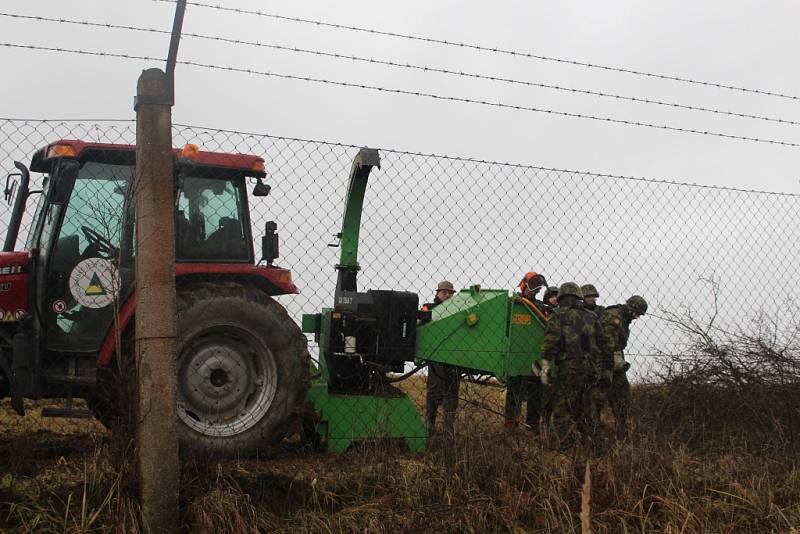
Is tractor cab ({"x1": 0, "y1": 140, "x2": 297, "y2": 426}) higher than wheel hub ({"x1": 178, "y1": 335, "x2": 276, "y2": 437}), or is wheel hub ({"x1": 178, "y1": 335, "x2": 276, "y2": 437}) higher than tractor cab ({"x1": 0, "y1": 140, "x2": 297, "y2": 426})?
tractor cab ({"x1": 0, "y1": 140, "x2": 297, "y2": 426})

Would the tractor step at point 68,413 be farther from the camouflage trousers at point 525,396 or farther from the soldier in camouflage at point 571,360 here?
the soldier in camouflage at point 571,360

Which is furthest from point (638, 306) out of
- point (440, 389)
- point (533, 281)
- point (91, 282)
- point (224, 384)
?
point (91, 282)

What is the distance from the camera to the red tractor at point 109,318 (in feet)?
19.4

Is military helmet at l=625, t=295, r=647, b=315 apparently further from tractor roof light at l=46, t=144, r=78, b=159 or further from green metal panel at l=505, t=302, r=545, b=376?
tractor roof light at l=46, t=144, r=78, b=159

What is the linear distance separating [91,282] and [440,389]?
3.61 m

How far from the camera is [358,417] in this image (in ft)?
22.0

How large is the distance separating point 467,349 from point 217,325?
2.60 m

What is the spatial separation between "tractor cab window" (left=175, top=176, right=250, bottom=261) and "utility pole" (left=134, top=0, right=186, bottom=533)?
2.44 meters

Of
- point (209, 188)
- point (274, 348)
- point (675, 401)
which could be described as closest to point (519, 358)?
point (675, 401)

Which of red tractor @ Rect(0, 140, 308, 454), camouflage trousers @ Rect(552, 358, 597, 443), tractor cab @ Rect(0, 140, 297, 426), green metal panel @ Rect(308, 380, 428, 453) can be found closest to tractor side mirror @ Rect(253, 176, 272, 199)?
tractor cab @ Rect(0, 140, 297, 426)

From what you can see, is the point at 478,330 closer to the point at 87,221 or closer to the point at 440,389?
the point at 440,389

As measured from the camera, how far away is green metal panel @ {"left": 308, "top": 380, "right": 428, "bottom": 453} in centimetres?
664

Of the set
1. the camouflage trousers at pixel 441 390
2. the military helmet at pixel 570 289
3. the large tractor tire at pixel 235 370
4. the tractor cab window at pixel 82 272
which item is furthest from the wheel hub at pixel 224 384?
the military helmet at pixel 570 289

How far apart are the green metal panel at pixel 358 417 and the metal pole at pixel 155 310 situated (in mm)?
2570
